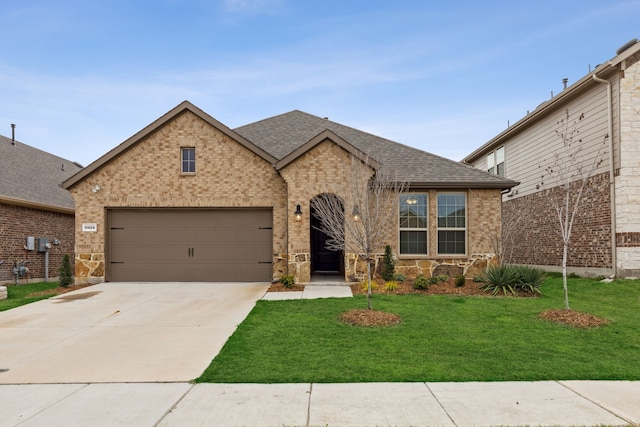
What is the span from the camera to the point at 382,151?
16172 millimetres

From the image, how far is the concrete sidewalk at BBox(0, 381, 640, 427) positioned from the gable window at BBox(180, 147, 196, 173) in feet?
32.1

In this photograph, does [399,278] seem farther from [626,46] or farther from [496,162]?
[496,162]

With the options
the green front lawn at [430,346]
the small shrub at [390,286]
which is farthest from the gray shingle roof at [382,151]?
the green front lawn at [430,346]

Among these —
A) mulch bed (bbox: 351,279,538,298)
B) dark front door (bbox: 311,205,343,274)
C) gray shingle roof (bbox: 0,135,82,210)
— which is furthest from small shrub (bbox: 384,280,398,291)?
gray shingle roof (bbox: 0,135,82,210)

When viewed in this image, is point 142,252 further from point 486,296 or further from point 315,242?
point 486,296

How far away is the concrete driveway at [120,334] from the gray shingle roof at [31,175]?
723 cm

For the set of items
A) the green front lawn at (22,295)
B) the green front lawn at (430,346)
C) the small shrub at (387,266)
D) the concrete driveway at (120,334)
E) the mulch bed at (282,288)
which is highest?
the small shrub at (387,266)

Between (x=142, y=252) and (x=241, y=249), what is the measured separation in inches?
140

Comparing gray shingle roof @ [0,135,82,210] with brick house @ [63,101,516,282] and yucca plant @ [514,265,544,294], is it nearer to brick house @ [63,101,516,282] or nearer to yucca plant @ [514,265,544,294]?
brick house @ [63,101,516,282]

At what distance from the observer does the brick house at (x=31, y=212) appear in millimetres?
15461

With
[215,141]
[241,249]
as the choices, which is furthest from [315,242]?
[215,141]

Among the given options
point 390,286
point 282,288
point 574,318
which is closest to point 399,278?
point 390,286

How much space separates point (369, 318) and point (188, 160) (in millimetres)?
9272

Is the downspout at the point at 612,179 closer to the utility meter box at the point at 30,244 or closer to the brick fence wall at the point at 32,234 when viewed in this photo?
the utility meter box at the point at 30,244
